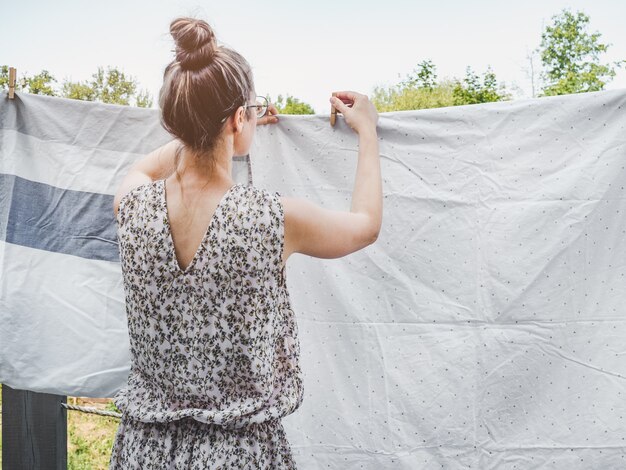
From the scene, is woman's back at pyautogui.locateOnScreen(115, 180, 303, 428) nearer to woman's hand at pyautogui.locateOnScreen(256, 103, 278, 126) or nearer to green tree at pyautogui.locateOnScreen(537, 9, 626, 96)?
woman's hand at pyautogui.locateOnScreen(256, 103, 278, 126)

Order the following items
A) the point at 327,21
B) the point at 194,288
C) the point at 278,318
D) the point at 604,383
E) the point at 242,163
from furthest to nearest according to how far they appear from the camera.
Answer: the point at 327,21 → the point at 242,163 → the point at 604,383 → the point at 278,318 → the point at 194,288

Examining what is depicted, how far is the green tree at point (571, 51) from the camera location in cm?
3684

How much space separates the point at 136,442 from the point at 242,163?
2.84ft

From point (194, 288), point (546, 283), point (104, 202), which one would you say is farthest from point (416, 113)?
point (104, 202)

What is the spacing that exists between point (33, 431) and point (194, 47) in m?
1.51

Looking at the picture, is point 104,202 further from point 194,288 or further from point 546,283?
point 546,283

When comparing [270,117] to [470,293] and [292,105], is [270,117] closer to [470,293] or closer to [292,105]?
[470,293]

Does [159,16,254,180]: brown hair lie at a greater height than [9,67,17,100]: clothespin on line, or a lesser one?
lesser

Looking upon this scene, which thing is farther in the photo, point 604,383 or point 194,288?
point 604,383

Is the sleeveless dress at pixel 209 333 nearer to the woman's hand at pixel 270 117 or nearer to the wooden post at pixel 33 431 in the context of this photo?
the woman's hand at pixel 270 117

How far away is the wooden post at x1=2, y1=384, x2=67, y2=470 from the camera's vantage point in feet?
6.46

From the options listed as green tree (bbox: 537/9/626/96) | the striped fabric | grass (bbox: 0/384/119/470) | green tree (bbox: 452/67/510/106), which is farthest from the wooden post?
green tree (bbox: 537/9/626/96)

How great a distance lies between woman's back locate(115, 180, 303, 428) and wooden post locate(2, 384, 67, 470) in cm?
101

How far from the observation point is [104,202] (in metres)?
1.83
